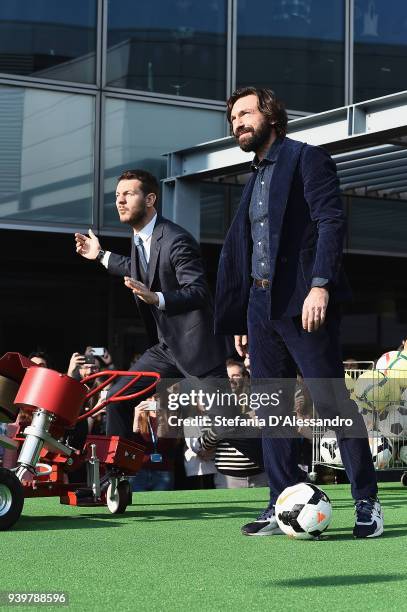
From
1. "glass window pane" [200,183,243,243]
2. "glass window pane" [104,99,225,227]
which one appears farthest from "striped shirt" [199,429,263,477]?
"glass window pane" [200,183,243,243]

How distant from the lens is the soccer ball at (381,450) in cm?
866

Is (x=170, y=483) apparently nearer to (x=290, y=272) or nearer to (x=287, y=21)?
(x=290, y=272)

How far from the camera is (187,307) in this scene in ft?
20.7

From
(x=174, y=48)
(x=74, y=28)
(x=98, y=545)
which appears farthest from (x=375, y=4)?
(x=98, y=545)

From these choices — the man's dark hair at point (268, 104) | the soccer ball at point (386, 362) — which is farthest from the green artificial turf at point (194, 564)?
the soccer ball at point (386, 362)

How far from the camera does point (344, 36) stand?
47.8ft

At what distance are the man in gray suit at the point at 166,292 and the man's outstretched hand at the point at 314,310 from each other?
1.57m

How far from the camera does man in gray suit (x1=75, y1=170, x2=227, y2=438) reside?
21.0ft

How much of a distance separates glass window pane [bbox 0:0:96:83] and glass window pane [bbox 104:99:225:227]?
56 centimetres

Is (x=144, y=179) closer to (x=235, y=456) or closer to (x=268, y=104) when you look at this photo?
(x=268, y=104)

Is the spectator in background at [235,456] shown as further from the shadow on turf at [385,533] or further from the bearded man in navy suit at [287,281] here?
the bearded man in navy suit at [287,281]

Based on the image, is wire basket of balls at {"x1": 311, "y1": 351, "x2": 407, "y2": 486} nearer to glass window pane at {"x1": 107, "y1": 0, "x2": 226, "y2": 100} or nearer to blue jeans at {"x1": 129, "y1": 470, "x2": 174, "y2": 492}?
blue jeans at {"x1": 129, "y1": 470, "x2": 174, "y2": 492}

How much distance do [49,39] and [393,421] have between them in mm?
6599

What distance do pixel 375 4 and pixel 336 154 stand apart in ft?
13.4
